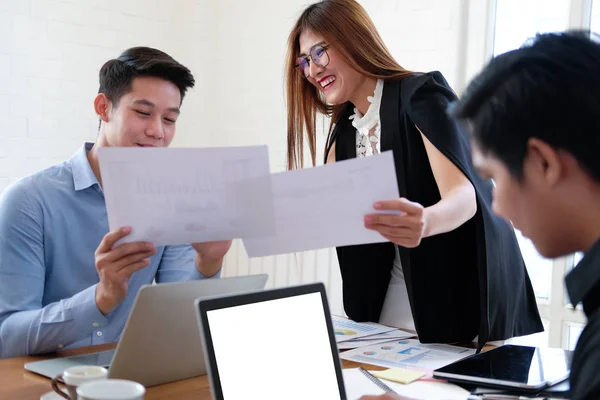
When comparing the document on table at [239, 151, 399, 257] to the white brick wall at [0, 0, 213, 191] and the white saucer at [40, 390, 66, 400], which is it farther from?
the white brick wall at [0, 0, 213, 191]

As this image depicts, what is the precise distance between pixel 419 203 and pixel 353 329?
343 millimetres

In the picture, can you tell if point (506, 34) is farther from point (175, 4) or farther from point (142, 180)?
point (142, 180)

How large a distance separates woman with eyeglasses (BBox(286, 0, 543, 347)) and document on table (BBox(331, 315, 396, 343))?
1.2 inches

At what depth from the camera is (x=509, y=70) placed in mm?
884

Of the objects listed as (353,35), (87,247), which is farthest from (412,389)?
(353,35)

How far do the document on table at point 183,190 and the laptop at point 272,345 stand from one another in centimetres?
20

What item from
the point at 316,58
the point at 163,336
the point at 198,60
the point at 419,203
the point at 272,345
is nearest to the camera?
the point at 272,345

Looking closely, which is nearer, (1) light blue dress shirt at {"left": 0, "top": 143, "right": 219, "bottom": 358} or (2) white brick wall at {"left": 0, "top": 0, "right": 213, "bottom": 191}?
(1) light blue dress shirt at {"left": 0, "top": 143, "right": 219, "bottom": 358}

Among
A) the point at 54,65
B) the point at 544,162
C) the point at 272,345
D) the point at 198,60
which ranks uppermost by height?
the point at 198,60

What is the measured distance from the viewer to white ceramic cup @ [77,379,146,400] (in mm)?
796

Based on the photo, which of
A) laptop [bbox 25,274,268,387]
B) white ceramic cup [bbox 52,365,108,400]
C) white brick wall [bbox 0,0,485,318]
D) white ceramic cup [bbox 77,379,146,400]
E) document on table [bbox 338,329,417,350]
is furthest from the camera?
white brick wall [bbox 0,0,485,318]

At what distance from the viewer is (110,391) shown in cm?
81

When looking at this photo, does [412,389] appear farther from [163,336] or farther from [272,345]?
[163,336]

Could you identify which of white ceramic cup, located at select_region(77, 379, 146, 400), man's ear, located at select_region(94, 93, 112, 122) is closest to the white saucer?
white ceramic cup, located at select_region(77, 379, 146, 400)
